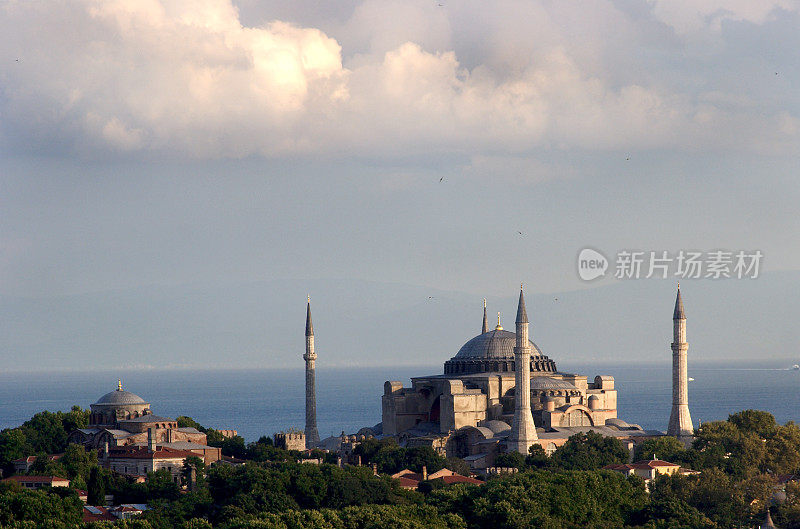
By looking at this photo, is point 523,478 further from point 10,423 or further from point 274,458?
point 10,423

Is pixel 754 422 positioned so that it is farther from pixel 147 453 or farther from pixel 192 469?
pixel 147 453

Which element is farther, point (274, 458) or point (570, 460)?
point (274, 458)

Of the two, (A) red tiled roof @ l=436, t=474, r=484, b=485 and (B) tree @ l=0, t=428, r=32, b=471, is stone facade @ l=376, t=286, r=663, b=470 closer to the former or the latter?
(A) red tiled roof @ l=436, t=474, r=484, b=485

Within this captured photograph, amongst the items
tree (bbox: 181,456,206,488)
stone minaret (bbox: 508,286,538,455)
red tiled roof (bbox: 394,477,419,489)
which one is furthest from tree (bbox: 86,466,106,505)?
stone minaret (bbox: 508,286,538,455)

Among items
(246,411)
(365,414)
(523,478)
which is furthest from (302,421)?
(523,478)

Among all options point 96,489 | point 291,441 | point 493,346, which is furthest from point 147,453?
point 493,346

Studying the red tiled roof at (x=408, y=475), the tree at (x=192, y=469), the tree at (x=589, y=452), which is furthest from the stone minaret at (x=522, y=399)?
the tree at (x=192, y=469)

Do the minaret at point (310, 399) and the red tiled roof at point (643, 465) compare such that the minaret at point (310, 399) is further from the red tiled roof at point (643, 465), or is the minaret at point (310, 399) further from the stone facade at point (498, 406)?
Result: the red tiled roof at point (643, 465)
